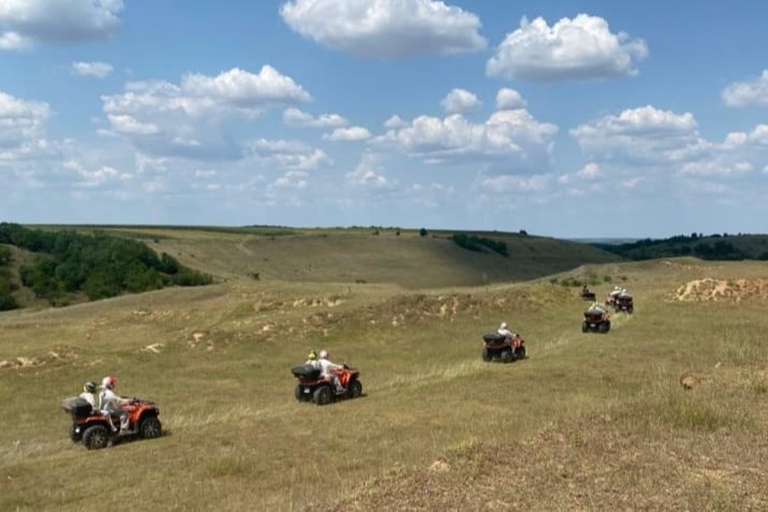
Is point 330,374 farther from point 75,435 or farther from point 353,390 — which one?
point 75,435

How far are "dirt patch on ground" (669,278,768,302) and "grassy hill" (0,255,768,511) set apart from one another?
14.3 inches

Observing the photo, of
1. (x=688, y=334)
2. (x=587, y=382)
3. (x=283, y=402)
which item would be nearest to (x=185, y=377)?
(x=283, y=402)

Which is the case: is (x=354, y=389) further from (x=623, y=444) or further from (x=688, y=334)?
(x=688, y=334)

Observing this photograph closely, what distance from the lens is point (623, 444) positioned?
12.1 meters

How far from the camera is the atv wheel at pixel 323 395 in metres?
24.2

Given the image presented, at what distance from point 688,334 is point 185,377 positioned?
75.7ft

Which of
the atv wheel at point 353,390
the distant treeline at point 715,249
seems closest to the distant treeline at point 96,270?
the atv wheel at point 353,390

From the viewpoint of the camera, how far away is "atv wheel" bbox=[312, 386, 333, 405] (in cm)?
2419

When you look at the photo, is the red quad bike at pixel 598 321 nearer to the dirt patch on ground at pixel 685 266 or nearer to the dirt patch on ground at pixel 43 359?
the dirt patch on ground at pixel 43 359

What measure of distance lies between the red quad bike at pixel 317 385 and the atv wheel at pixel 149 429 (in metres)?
5.34

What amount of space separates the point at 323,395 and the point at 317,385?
0.40 meters

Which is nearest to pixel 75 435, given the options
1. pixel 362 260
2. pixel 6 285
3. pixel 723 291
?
pixel 723 291

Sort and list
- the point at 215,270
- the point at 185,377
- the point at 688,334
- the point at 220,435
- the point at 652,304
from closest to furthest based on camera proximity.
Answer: the point at 220,435
the point at 185,377
the point at 688,334
the point at 652,304
the point at 215,270

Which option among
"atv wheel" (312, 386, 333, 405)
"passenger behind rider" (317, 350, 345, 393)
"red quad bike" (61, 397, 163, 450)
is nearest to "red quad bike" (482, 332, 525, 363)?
"passenger behind rider" (317, 350, 345, 393)
